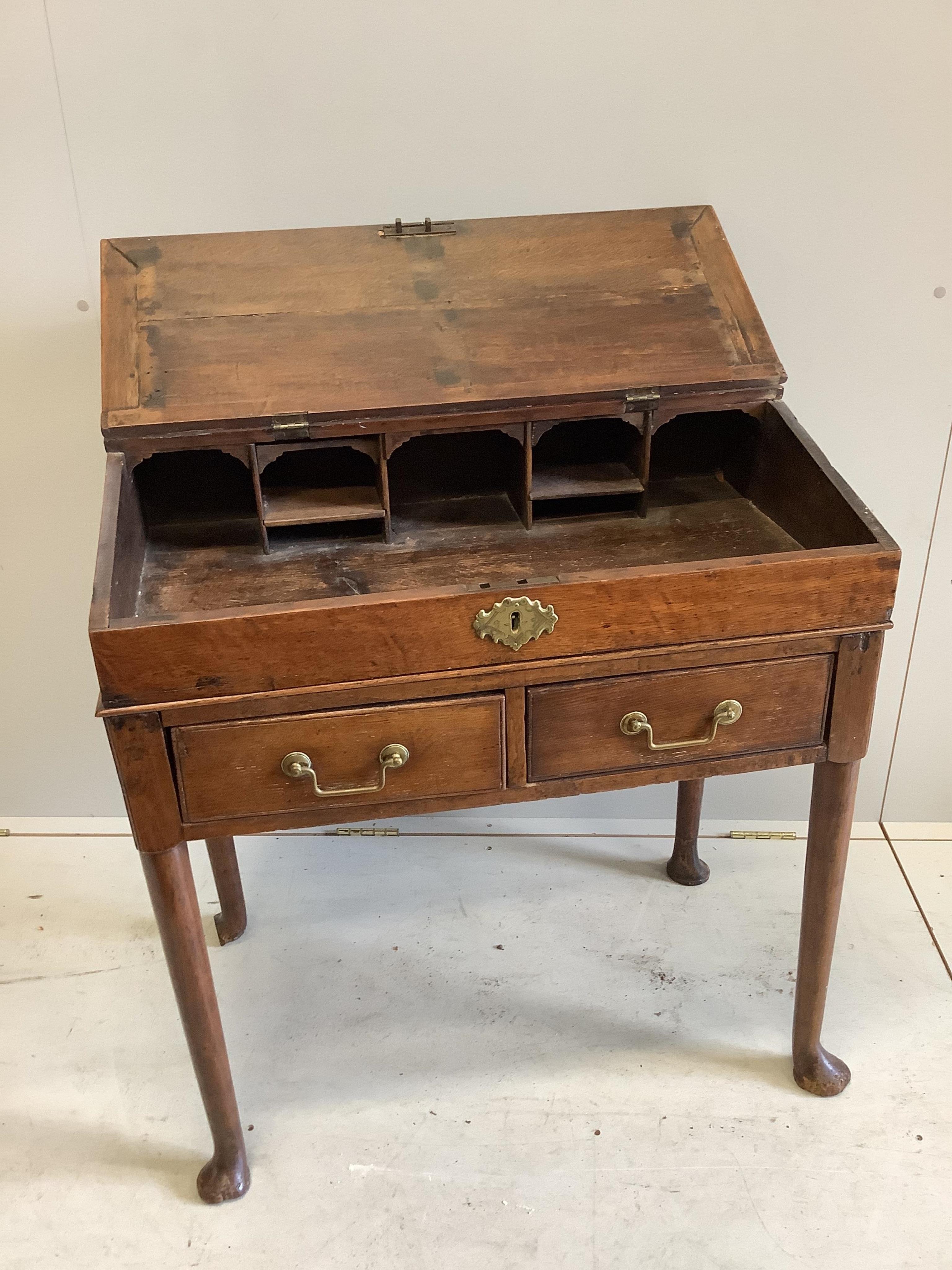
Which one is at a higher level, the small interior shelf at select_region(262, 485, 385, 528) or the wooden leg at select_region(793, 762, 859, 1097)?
the small interior shelf at select_region(262, 485, 385, 528)

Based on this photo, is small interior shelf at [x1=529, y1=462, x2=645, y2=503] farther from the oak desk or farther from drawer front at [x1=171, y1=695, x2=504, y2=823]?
drawer front at [x1=171, y1=695, x2=504, y2=823]

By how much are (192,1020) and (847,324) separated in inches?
67.4

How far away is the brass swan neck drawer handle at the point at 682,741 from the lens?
147cm

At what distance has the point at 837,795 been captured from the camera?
1600mm

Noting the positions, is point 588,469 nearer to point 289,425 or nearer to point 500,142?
point 289,425

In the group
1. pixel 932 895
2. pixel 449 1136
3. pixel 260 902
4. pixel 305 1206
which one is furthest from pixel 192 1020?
pixel 932 895

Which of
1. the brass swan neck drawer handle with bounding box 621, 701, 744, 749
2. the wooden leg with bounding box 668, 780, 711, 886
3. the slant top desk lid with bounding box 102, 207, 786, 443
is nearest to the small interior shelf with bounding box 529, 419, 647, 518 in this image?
the slant top desk lid with bounding box 102, 207, 786, 443

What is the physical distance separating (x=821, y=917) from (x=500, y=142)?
146cm

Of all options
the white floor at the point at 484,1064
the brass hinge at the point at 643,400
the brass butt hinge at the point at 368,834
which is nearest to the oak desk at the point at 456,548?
the brass hinge at the point at 643,400

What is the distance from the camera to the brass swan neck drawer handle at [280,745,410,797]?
1394 millimetres

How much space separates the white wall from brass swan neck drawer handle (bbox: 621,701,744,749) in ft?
2.96

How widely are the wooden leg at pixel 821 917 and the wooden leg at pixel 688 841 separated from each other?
427 millimetres

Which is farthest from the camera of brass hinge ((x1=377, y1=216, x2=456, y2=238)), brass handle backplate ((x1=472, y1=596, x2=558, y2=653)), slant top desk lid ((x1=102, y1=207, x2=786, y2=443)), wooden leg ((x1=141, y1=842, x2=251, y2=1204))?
brass hinge ((x1=377, y1=216, x2=456, y2=238))

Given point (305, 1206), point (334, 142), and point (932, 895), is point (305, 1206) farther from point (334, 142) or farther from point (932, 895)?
point (334, 142)
